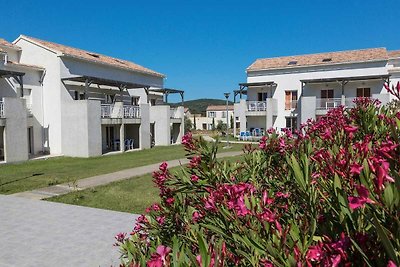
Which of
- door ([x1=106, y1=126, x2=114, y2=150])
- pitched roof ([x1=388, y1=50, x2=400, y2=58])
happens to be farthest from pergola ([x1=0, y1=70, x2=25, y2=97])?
pitched roof ([x1=388, y1=50, x2=400, y2=58])

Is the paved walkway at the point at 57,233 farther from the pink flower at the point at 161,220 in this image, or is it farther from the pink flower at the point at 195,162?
the pink flower at the point at 195,162

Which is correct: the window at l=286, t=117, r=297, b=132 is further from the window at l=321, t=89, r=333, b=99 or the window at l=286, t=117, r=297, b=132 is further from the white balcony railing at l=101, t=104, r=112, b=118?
the white balcony railing at l=101, t=104, r=112, b=118

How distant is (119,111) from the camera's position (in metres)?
25.2

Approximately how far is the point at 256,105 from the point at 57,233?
29.2 metres

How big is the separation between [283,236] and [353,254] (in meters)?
0.31

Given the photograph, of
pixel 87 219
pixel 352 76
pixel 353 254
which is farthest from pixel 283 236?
pixel 352 76

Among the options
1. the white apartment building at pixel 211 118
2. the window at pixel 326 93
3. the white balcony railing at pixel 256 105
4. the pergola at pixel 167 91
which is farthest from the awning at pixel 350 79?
the white apartment building at pixel 211 118

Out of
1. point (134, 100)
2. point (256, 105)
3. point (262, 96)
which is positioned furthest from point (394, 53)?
point (134, 100)

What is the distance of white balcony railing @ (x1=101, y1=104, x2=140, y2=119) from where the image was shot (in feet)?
79.6

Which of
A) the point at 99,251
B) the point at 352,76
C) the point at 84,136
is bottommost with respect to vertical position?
the point at 99,251

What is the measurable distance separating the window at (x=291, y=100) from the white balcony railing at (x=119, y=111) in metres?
15.9

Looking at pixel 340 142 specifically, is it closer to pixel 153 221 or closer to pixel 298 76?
pixel 153 221

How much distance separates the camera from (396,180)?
116 centimetres

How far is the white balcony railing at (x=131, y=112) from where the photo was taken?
26145mm
